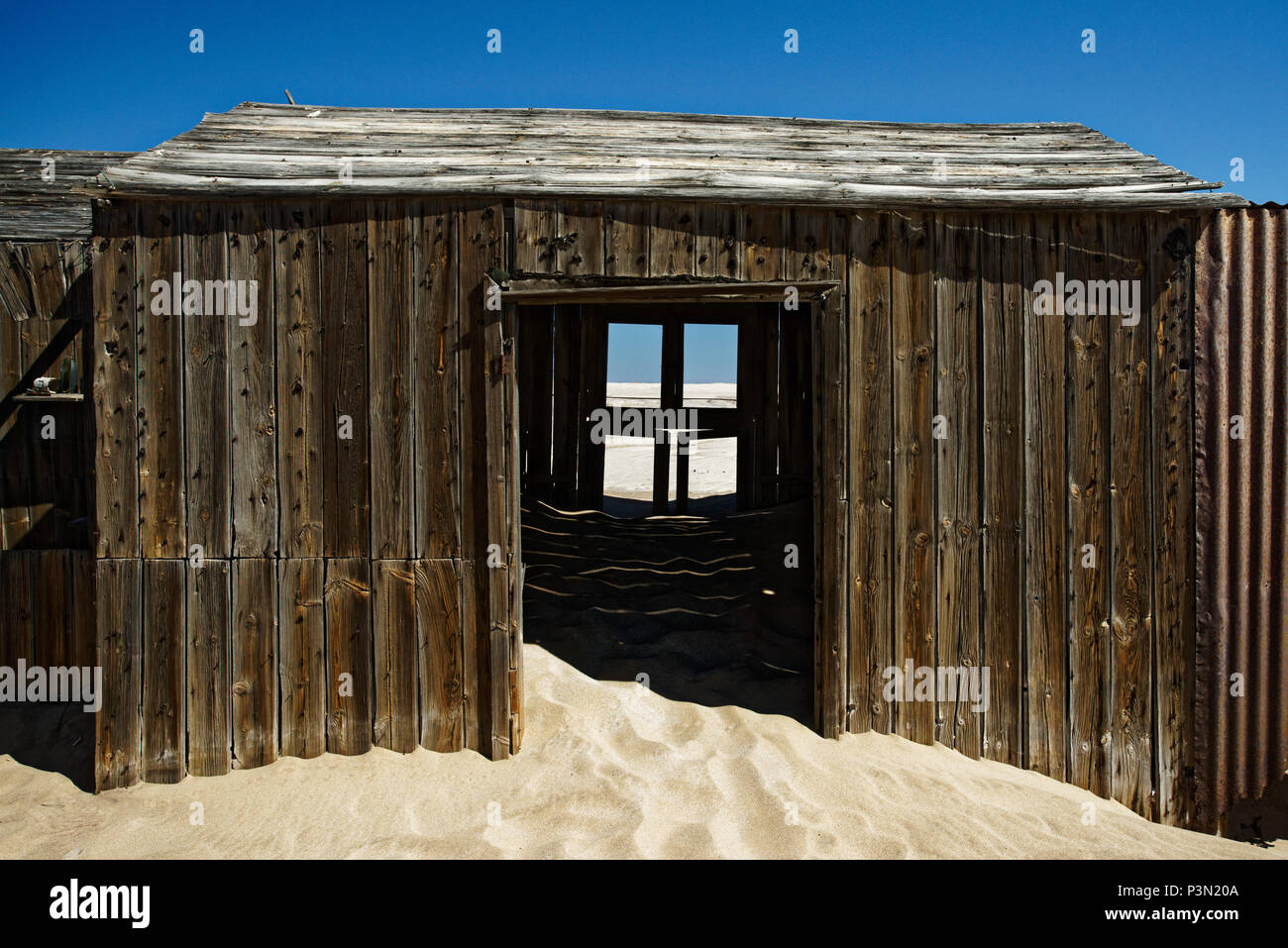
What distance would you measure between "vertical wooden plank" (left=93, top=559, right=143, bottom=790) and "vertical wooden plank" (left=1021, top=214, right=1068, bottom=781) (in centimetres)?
463

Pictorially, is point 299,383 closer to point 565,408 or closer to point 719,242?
point 719,242

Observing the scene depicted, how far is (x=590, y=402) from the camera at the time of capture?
331 inches

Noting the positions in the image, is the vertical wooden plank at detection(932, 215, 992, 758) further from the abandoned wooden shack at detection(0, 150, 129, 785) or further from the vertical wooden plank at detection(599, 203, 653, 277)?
the abandoned wooden shack at detection(0, 150, 129, 785)

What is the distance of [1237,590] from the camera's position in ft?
13.3

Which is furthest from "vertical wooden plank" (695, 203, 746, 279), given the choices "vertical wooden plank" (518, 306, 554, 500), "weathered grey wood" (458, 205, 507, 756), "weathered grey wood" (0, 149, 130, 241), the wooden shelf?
"weathered grey wood" (0, 149, 130, 241)

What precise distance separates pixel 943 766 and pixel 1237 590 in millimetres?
1853

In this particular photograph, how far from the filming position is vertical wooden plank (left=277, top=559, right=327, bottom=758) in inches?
155

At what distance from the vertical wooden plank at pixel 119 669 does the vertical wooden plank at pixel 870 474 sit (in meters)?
3.68

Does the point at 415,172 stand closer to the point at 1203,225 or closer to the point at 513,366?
the point at 513,366

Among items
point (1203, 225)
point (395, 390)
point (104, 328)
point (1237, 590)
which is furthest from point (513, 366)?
point (1237, 590)

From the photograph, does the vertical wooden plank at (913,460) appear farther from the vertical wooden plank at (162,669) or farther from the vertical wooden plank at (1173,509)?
the vertical wooden plank at (162,669)

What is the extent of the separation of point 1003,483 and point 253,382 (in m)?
3.93

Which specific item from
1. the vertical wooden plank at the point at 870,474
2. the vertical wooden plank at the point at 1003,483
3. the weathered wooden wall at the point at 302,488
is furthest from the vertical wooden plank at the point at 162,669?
the vertical wooden plank at the point at 1003,483

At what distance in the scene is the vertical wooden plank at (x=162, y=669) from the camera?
3.91 m
